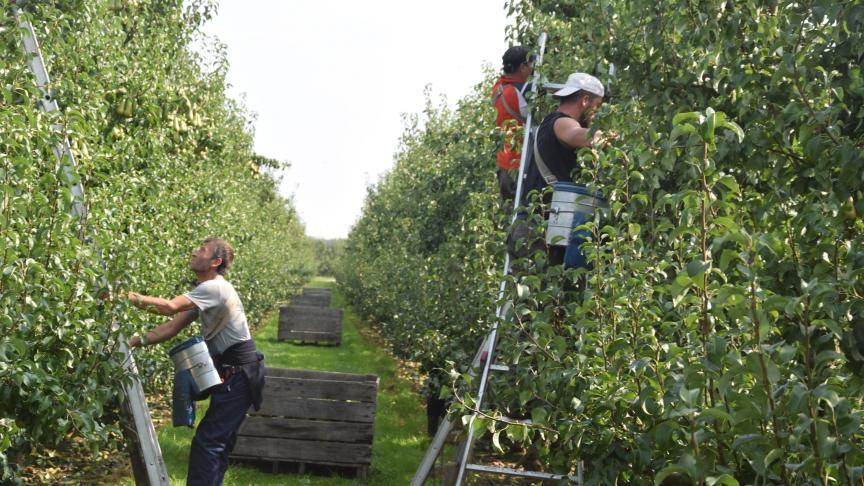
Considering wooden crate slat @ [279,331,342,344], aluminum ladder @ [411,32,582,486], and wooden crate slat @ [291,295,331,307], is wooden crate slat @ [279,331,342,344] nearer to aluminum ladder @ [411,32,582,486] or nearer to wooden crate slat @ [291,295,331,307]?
wooden crate slat @ [291,295,331,307]

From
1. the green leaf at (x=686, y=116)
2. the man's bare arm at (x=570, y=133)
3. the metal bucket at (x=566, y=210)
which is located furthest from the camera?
the man's bare arm at (x=570, y=133)

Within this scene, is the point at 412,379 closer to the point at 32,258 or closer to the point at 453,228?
the point at 453,228

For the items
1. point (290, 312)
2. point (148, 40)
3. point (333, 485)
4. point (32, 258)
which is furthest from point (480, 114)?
point (290, 312)

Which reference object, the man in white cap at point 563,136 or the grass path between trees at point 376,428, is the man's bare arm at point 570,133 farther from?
the grass path between trees at point 376,428

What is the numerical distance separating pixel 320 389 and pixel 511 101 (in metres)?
3.26

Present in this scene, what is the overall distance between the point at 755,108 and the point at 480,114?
351 inches

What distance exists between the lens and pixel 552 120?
5.64m

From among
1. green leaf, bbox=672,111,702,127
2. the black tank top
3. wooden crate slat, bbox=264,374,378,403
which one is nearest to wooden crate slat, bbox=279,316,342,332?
wooden crate slat, bbox=264,374,378,403

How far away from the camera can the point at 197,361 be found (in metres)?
5.95

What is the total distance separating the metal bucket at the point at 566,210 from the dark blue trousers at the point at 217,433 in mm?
2634

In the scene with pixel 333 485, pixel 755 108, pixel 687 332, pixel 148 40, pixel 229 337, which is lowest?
pixel 333 485

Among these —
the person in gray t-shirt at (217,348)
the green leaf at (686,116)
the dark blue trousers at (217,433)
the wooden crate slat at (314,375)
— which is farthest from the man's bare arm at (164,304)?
the green leaf at (686,116)

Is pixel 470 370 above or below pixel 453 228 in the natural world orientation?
below

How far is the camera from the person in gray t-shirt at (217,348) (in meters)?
6.10
